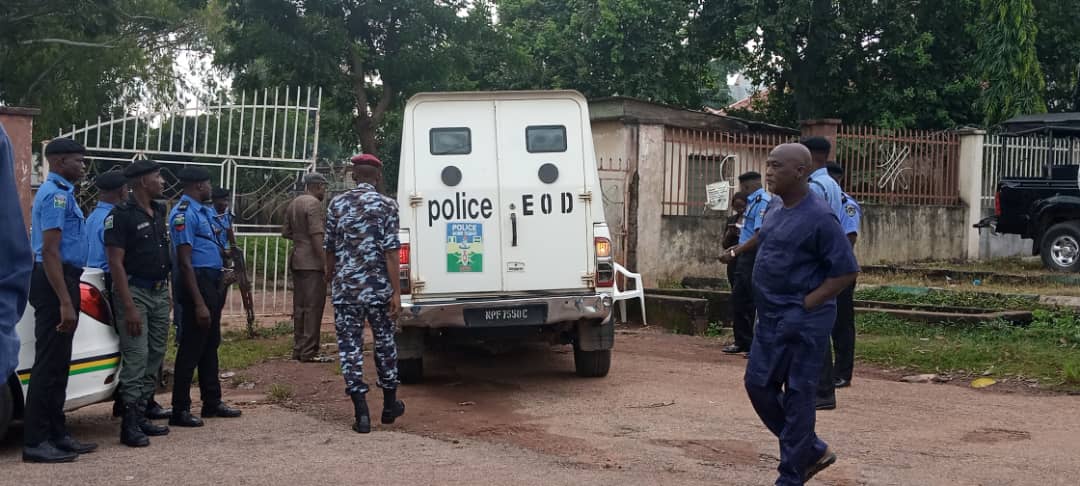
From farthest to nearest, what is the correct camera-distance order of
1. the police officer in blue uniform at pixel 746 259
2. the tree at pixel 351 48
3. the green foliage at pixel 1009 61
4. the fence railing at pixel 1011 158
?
the green foliage at pixel 1009 61, the tree at pixel 351 48, the fence railing at pixel 1011 158, the police officer in blue uniform at pixel 746 259

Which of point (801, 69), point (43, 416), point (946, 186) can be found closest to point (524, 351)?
point (43, 416)

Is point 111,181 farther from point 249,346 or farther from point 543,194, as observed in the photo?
point 249,346

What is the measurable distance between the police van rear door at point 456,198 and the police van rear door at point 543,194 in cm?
10

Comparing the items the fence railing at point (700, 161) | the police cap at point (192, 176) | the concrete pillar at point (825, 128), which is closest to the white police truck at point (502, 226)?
the police cap at point (192, 176)

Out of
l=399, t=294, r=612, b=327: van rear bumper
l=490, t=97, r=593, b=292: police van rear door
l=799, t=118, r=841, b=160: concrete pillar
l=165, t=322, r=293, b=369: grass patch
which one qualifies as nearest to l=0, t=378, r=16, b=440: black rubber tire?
l=399, t=294, r=612, b=327: van rear bumper

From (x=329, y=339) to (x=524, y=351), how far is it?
2.43 m

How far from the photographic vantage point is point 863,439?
20.7 ft

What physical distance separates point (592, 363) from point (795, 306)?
3.83 metres

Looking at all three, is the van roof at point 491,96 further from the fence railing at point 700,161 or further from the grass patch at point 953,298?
the fence railing at point 700,161

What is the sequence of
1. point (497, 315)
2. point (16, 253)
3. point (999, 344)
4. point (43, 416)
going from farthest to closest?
point (999, 344) → point (497, 315) → point (43, 416) → point (16, 253)

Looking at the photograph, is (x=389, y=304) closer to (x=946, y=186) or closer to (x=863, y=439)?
(x=863, y=439)

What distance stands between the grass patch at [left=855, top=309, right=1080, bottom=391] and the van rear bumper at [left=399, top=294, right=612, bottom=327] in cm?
308

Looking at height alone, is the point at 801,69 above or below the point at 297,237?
above

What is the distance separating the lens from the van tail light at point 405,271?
8030 mm
